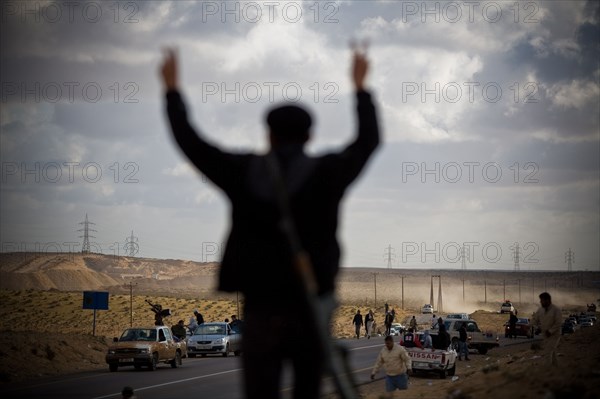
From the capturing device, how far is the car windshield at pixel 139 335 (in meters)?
32.3

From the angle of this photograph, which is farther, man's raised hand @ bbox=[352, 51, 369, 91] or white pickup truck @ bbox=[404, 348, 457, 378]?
white pickup truck @ bbox=[404, 348, 457, 378]

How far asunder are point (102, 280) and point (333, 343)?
201 meters

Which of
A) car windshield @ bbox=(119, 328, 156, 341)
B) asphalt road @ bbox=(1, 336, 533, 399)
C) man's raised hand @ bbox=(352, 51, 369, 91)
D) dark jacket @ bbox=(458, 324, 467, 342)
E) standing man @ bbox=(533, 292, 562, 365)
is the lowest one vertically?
asphalt road @ bbox=(1, 336, 533, 399)

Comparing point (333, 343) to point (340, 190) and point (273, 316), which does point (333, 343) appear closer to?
point (273, 316)

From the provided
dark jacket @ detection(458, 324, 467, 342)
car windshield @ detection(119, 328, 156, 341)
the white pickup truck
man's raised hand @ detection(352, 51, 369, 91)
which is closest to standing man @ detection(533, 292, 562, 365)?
the white pickup truck

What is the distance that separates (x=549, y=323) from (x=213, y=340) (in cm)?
2463

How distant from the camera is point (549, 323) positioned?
727 inches

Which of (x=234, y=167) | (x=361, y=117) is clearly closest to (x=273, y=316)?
(x=234, y=167)

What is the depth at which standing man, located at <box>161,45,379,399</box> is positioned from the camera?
12.2ft

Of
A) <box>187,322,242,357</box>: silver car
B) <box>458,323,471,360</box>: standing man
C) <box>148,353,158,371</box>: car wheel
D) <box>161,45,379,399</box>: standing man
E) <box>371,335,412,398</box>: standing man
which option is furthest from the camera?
<box>458,323,471,360</box>: standing man

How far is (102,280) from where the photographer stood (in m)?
199

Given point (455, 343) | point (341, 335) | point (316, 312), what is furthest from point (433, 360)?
point (341, 335)

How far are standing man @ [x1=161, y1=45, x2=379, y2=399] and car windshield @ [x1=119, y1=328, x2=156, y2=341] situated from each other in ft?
95.9

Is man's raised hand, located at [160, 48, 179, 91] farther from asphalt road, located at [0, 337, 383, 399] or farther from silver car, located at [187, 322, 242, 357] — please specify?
silver car, located at [187, 322, 242, 357]
